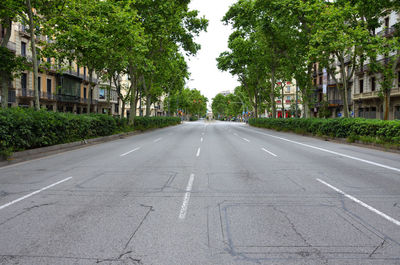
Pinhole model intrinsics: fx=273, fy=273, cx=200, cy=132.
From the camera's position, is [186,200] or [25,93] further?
[25,93]

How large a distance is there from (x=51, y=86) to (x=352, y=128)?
34.8 metres

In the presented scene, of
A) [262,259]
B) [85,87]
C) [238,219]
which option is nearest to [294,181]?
[238,219]

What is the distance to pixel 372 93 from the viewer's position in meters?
34.6

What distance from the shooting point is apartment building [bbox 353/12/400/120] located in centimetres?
3146

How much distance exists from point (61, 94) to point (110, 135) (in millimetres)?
20971

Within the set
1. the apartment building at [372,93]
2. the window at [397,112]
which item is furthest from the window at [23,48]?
the window at [397,112]

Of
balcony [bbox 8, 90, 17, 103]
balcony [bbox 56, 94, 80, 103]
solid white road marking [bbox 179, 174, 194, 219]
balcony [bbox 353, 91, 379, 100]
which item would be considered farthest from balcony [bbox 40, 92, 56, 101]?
balcony [bbox 353, 91, 379, 100]

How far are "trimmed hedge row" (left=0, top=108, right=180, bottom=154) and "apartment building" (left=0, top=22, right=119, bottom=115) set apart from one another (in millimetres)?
6105

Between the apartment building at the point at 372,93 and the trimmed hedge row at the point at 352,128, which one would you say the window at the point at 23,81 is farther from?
the apartment building at the point at 372,93

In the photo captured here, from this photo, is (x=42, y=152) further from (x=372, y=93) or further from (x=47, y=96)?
(x=372, y=93)

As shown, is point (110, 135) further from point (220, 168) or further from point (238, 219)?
point (238, 219)

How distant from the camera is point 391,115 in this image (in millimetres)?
32219

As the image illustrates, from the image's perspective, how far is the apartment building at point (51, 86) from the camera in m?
28.4

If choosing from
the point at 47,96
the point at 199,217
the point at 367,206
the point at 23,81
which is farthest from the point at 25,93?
the point at 367,206
